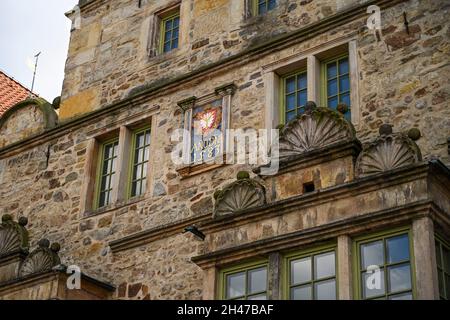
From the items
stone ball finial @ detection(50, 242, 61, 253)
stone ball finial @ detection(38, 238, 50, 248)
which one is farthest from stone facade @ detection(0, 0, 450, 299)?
stone ball finial @ detection(38, 238, 50, 248)

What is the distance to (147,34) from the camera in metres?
16.4

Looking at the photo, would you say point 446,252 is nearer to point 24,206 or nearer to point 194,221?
point 194,221

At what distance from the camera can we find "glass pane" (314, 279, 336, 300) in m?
10.8

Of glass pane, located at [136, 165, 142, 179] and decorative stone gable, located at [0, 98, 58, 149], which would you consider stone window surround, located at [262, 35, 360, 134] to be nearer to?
glass pane, located at [136, 165, 142, 179]

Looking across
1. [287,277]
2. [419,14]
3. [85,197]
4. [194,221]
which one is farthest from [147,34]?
[287,277]

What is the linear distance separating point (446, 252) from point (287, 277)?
182cm

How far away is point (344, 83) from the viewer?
13484mm

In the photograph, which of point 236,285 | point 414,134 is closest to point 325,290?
point 236,285

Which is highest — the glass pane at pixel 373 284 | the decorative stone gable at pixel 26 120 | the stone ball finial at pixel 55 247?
the decorative stone gable at pixel 26 120

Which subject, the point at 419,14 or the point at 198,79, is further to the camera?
the point at 198,79

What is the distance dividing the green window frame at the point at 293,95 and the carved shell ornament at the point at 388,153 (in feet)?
7.36

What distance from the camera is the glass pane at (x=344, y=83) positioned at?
13398 mm

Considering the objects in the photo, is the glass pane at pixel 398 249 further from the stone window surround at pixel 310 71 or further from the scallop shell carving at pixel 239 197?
the stone window surround at pixel 310 71

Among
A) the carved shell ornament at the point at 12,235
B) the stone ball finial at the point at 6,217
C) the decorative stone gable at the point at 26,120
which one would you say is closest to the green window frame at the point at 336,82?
the carved shell ornament at the point at 12,235
